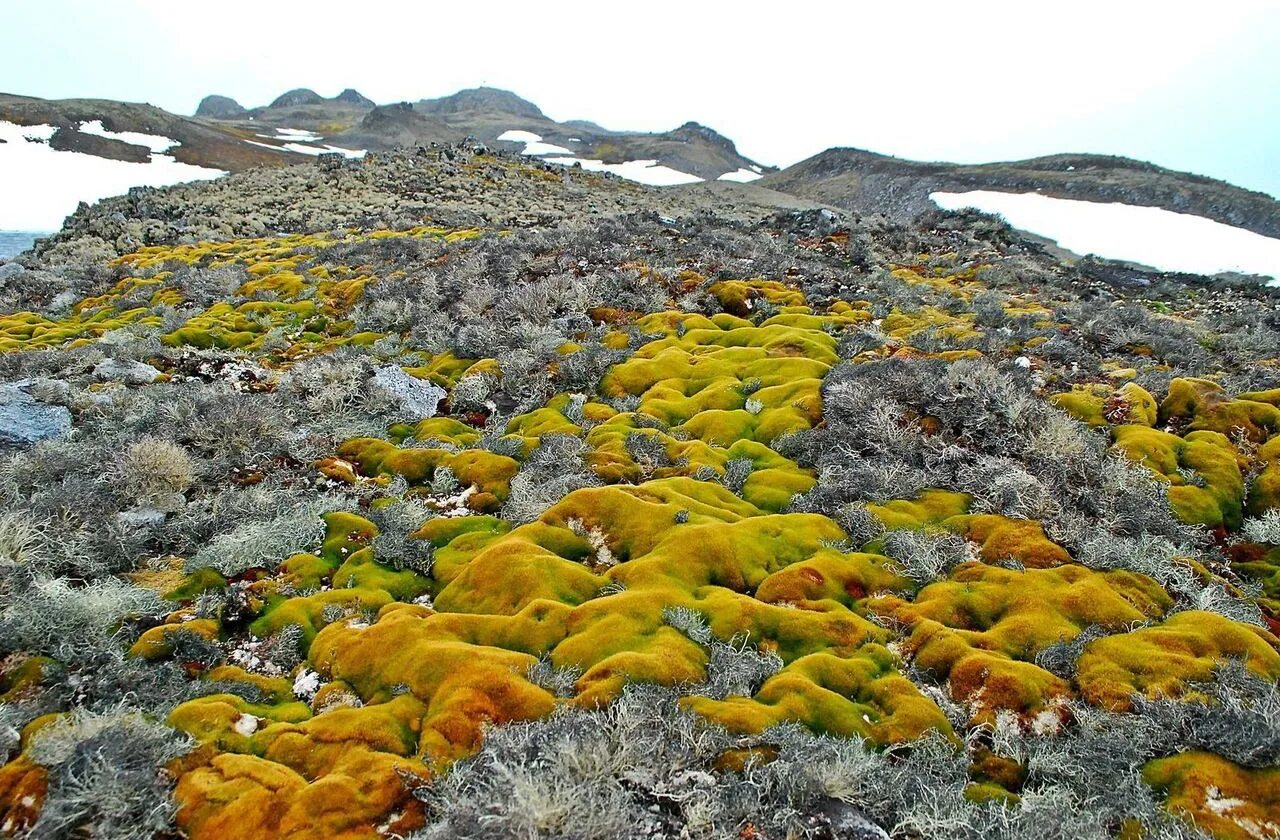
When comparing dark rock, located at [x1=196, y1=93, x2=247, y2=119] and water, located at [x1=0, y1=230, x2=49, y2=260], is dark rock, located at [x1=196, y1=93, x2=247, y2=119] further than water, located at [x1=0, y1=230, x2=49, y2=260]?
Yes

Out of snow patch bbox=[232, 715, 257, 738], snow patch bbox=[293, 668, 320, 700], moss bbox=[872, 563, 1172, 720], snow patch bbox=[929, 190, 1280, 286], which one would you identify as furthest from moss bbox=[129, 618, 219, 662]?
snow patch bbox=[929, 190, 1280, 286]

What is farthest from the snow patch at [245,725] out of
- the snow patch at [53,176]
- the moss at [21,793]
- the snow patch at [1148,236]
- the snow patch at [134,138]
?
the snow patch at [134,138]

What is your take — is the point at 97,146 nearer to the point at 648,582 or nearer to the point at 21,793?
the point at 21,793

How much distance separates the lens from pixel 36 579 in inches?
236

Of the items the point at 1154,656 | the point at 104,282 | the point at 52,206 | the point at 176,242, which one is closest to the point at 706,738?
the point at 1154,656

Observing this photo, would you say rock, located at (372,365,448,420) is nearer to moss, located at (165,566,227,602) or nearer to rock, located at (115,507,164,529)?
rock, located at (115,507,164,529)

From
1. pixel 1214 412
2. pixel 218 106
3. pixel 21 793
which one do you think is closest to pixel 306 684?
pixel 21 793

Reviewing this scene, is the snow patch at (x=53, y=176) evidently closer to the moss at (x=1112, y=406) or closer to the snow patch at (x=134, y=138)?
the snow patch at (x=134, y=138)

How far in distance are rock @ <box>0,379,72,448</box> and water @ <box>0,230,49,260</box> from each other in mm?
27624

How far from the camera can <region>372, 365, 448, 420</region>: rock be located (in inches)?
427

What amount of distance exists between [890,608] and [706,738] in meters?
2.50

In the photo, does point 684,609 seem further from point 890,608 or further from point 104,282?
point 104,282

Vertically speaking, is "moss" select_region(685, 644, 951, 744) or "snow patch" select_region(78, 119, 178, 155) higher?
"snow patch" select_region(78, 119, 178, 155)

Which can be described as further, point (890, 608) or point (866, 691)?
point (890, 608)
